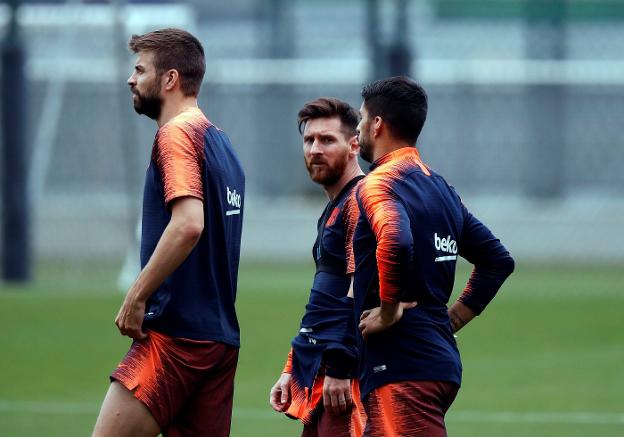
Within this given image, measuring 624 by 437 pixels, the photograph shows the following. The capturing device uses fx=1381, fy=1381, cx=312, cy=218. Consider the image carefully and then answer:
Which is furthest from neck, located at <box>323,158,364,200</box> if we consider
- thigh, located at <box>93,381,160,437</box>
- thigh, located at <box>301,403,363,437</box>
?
thigh, located at <box>93,381,160,437</box>

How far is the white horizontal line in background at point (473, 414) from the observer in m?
9.95

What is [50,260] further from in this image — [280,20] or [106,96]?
[280,20]

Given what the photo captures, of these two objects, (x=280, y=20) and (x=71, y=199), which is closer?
(x=71, y=199)

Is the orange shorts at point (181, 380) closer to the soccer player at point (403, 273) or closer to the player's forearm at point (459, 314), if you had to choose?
the soccer player at point (403, 273)

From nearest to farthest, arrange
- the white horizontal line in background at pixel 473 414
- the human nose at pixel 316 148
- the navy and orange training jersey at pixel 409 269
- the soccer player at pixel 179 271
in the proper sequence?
the navy and orange training jersey at pixel 409 269, the soccer player at pixel 179 271, the human nose at pixel 316 148, the white horizontal line in background at pixel 473 414

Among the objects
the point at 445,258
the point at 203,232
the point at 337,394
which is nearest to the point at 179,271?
the point at 203,232

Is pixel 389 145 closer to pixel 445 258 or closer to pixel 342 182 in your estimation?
pixel 445 258

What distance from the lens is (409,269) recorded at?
533 cm

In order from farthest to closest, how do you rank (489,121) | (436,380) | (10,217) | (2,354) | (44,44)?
(489,121) < (44,44) < (10,217) < (2,354) < (436,380)

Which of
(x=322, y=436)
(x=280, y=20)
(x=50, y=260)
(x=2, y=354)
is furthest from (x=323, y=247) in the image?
(x=280, y=20)

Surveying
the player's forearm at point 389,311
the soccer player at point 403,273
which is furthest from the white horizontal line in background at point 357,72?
the player's forearm at point 389,311

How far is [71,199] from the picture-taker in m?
24.8

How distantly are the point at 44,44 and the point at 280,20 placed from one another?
5.05m

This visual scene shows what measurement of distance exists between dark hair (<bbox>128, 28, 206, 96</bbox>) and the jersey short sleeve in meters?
0.28
